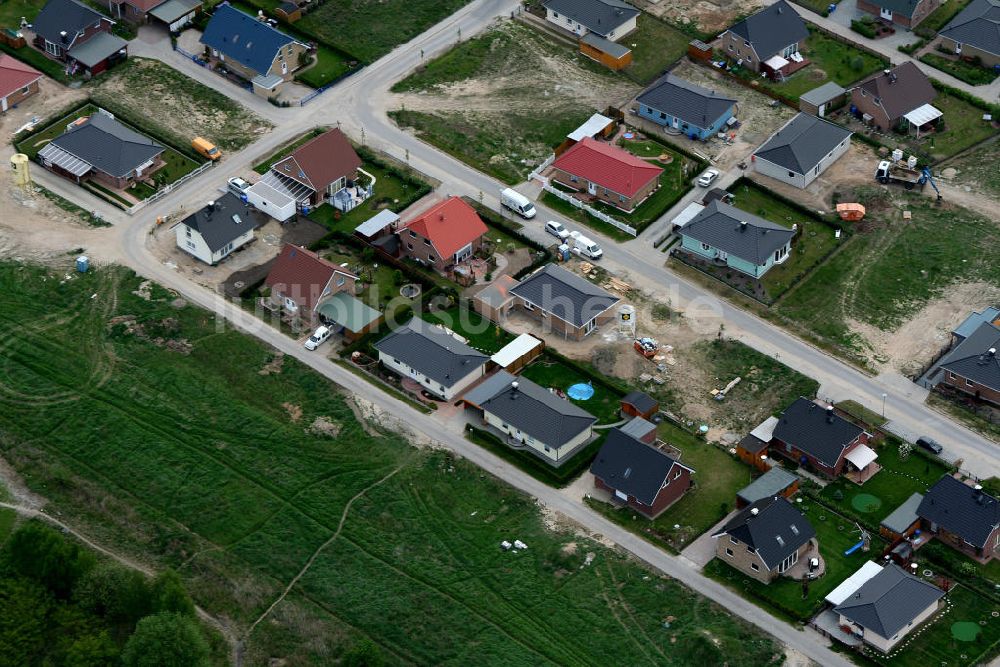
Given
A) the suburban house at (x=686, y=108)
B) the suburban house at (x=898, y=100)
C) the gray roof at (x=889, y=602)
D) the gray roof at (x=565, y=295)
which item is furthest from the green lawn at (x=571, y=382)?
the suburban house at (x=898, y=100)

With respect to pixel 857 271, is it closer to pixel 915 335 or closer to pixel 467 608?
pixel 915 335

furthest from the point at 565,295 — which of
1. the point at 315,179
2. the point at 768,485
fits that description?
the point at 315,179

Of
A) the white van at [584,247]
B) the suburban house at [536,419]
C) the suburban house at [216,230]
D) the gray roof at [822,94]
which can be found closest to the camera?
the suburban house at [536,419]

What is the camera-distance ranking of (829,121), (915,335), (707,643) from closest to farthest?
(707,643), (915,335), (829,121)

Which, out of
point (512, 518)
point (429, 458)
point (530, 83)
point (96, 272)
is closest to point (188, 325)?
point (96, 272)

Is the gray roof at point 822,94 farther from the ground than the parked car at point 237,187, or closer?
farther from the ground

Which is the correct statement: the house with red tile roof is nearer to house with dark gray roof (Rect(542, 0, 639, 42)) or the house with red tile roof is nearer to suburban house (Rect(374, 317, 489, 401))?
suburban house (Rect(374, 317, 489, 401))

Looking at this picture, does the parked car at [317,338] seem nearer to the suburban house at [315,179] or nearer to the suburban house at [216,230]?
the suburban house at [216,230]

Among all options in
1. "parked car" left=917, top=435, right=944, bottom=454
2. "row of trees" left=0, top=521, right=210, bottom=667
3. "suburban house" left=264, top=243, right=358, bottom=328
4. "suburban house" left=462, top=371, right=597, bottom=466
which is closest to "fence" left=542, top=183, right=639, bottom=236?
"suburban house" left=264, top=243, right=358, bottom=328
